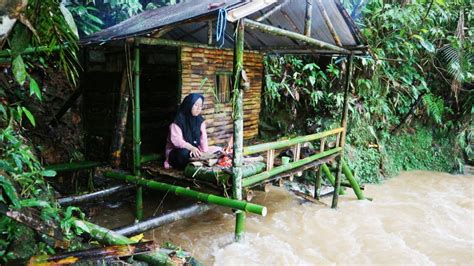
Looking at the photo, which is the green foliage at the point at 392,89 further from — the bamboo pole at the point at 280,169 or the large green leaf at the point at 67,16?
the large green leaf at the point at 67,16

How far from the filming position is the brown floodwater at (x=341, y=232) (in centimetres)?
513

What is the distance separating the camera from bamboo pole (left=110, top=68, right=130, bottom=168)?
5.28 metres

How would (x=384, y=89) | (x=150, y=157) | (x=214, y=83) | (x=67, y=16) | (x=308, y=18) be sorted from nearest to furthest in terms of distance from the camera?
(x=67, y=16) < (x=308, y=18) < (x=150, y=157) < (x=214, y=83) < (x=384, y=89)

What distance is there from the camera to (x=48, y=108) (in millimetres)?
6535

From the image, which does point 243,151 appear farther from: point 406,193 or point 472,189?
point 472,189

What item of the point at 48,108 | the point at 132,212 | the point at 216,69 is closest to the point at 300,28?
the point at 216,69

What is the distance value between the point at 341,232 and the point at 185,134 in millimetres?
3360

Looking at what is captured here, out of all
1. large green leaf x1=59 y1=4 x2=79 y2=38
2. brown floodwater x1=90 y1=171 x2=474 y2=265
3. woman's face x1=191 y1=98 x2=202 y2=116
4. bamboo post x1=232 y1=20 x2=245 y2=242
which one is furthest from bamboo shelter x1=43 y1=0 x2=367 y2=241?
large green leaf x1=59 y1=4 x2=79 y2=38

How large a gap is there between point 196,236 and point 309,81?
522 cm

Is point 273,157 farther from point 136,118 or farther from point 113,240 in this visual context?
point 113,240

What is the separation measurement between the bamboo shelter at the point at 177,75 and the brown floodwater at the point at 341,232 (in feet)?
1.85

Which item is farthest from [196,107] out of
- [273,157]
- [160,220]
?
[160,220]

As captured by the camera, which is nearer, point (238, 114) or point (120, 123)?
point (238, 114)

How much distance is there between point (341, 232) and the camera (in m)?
6.16
